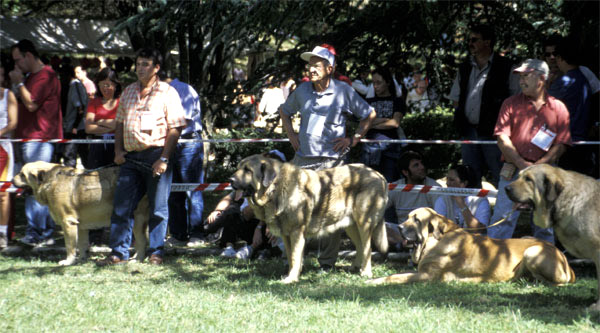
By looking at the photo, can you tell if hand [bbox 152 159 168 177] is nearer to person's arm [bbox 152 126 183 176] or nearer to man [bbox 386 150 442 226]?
person's arm [bbox 152 126 183 176]

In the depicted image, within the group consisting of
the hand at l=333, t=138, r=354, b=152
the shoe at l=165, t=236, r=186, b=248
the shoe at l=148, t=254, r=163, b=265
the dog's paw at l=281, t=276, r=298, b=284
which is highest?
the hand at l=333, t=138, r=354, b=152

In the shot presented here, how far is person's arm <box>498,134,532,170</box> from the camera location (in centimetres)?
649

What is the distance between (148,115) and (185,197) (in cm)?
183

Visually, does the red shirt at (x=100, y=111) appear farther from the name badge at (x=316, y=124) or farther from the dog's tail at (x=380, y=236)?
the dog's tail at (x=380, y=236)

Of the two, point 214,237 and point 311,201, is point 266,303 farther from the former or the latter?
point 214,237

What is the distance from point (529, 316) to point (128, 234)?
435 cm

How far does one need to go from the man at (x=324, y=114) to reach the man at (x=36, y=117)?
3.26 meters

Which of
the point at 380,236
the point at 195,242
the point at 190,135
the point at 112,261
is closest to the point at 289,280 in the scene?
the point at 380,236

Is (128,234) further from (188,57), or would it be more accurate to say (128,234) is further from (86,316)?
(188,57)

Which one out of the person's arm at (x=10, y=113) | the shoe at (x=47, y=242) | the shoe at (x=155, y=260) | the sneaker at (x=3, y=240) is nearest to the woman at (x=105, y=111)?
the person's arm at (x=10, y=113)

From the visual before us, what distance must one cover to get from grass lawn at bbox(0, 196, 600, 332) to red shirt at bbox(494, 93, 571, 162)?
1288 millimetres

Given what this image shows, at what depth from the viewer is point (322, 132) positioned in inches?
281

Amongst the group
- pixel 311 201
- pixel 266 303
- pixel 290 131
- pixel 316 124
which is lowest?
pixel 266 303

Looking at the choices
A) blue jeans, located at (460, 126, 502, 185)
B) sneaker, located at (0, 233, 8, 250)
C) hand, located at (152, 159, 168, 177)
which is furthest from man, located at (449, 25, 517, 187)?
sneaker, located at (0, 233, 8, 250)
